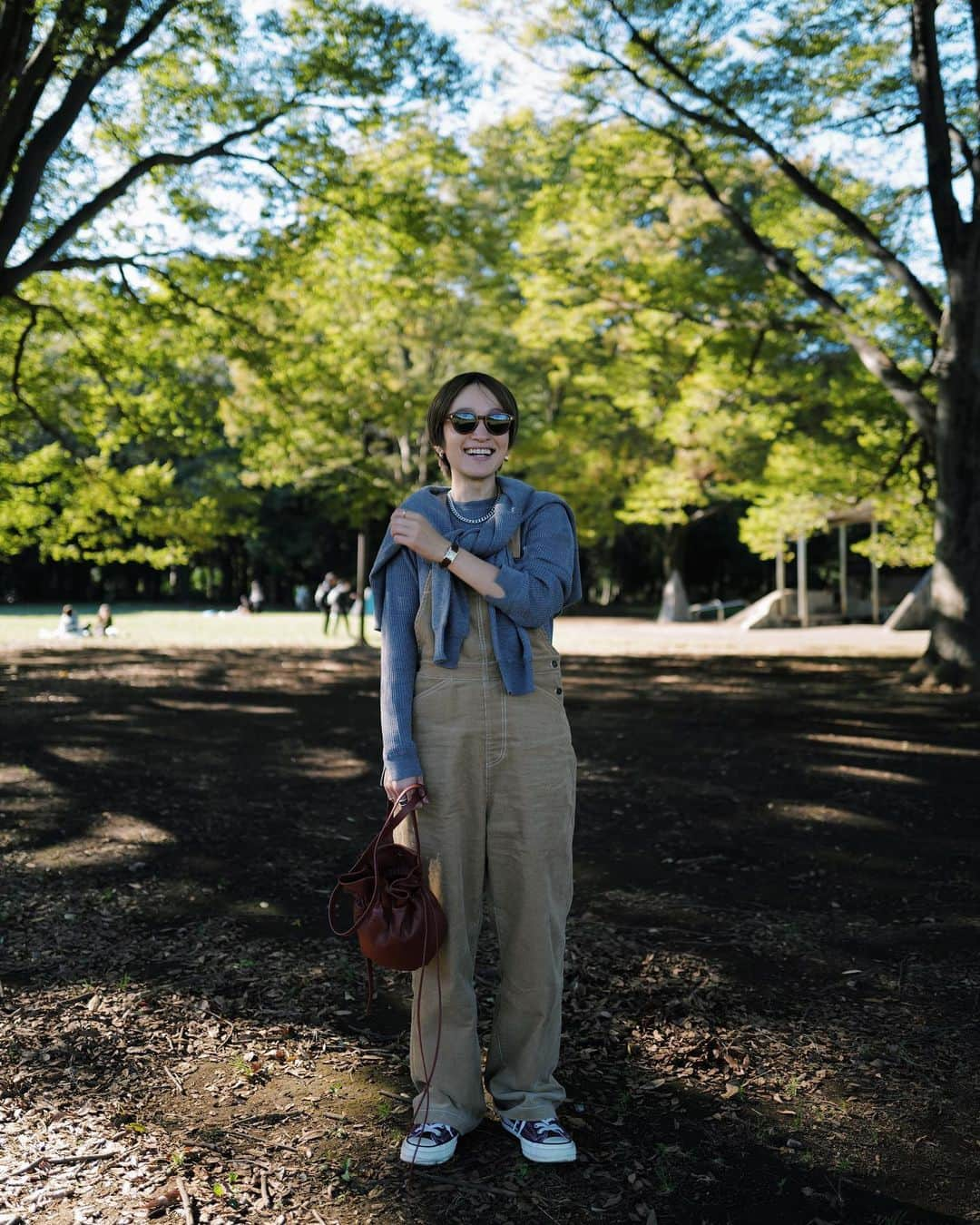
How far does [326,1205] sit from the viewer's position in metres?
2.72

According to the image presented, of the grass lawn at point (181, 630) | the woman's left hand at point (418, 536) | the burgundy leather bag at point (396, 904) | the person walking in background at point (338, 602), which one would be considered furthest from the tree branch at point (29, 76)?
the person walking in background at point (338, 602)

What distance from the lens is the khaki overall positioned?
2.93 metres

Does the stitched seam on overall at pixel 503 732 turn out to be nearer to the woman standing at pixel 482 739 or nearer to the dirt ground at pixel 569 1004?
the woman standing at pixel 482 739

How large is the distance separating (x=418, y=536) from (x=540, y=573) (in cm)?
33

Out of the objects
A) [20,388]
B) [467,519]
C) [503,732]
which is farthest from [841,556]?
[503,732]

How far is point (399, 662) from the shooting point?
296 centimetres

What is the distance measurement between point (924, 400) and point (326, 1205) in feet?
41.3

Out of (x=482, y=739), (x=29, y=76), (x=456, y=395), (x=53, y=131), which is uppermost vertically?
(x=29, y=76)

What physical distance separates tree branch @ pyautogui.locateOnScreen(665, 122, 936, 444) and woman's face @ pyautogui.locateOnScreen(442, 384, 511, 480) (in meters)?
11.5

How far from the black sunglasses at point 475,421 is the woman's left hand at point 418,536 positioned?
28 cm

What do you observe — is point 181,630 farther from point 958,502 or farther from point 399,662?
point 399,662

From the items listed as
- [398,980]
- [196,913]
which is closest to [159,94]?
[196,913]

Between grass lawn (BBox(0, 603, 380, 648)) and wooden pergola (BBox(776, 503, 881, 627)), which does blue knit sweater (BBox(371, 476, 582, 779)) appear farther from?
wooden pergola (BBox(776, 503, 881, 627))

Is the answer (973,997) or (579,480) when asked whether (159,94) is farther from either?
(579,480)
